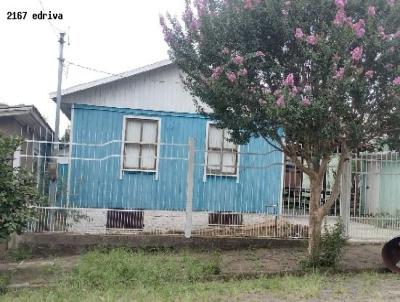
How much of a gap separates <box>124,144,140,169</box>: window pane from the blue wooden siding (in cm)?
18

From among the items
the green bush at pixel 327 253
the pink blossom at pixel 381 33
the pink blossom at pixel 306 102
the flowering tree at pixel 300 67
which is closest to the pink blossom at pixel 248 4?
the flowering tree at pixel 300 67

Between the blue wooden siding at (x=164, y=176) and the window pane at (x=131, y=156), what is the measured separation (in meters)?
0.18

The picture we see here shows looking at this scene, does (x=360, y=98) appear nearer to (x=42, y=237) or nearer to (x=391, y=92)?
(x=391, y=92)

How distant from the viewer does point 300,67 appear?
769cm

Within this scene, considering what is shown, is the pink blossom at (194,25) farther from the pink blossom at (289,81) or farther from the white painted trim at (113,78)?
the white painted trim at (113,78)

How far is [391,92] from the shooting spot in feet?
23.9

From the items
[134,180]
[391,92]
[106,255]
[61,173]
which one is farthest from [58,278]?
[391,92]

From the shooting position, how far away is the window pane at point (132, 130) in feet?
40.9

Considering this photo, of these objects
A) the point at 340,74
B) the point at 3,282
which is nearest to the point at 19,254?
the point at 3,282

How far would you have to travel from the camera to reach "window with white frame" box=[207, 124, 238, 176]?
41.1 ft

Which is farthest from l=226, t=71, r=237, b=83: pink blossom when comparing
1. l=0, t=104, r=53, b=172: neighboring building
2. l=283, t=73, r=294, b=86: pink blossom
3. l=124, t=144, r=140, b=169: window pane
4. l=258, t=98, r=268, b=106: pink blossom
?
l=124, t=144, r=140, b=169: window pane

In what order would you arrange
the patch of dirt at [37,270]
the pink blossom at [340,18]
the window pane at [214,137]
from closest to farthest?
the pink blossom at [340,18]
the patch of dirt at [37,270]
the window pane at [214,137]

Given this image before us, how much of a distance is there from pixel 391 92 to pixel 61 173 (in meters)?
7.18

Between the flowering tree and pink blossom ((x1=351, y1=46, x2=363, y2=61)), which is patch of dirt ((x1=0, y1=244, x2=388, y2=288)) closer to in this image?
the flowering tree
